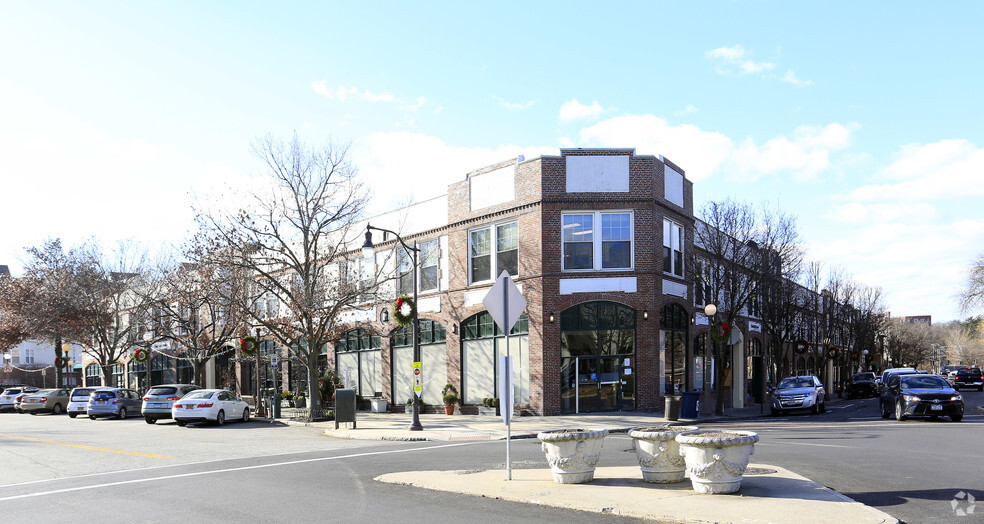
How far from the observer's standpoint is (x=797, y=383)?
30.9 m

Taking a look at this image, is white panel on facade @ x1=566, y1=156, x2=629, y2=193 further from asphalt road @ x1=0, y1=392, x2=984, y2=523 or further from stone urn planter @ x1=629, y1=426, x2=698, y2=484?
stone urn planter @ x1=629, y1=426, x2=698, y2=484

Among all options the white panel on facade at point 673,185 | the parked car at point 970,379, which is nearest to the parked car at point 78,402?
the white panel on facade at point 673,185

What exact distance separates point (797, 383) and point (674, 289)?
6.76 metres

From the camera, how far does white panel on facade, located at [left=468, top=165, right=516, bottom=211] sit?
94.6 feet

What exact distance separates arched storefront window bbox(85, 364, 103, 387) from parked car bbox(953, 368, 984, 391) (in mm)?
68252

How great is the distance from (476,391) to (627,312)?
22.4 ft

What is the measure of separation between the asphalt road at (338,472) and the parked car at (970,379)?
1682 inches

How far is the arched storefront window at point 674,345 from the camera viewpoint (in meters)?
28.6

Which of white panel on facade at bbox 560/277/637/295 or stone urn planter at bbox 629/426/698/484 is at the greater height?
white panel on facade at bbox 560/277/637/295

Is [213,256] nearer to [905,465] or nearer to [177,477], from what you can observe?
[177,477]

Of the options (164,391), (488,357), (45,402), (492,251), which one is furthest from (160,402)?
(45,402)

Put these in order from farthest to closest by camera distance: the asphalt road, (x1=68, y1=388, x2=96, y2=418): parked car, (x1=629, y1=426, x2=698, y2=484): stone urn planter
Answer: (x1=68, y1=388, x2=96, y2=418): parked car, (x1=629, y1=426, x2=698, y2=484): stone urn planter, the asphalt road

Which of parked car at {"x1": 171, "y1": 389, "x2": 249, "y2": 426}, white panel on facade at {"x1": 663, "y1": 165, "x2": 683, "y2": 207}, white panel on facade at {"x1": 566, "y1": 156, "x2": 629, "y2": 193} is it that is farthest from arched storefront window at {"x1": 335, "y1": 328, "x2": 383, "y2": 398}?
white panel on facade at {"x1": 663, "y1": 165, "x2": 683, "y2": 207}

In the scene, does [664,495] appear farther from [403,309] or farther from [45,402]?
[45,402]
